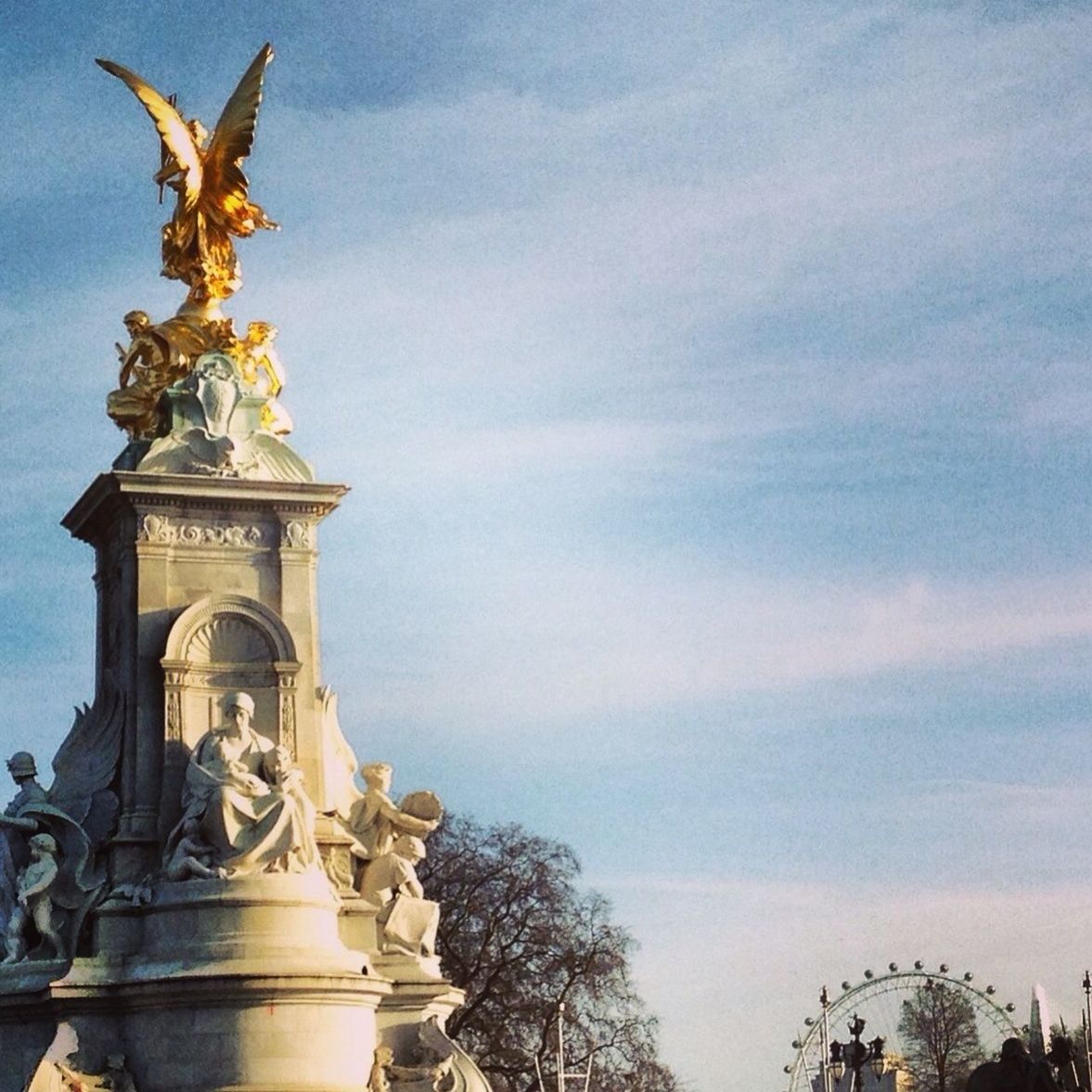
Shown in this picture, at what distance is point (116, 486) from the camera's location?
1028 inches

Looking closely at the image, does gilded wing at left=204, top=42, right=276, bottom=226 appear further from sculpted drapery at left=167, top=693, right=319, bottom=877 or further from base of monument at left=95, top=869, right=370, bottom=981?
base of monument at left=95, top=869, right=370, bottom=981

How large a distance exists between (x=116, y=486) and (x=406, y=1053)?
6.32 m

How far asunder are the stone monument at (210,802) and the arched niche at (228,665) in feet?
0.08

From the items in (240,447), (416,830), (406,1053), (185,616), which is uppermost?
(240,447)

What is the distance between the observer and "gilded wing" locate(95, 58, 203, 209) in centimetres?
2772

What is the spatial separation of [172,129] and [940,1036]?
35.0 m

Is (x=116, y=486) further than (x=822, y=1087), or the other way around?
(x=822, y=1087)

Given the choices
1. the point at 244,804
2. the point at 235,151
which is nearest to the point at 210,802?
the point at 244,804

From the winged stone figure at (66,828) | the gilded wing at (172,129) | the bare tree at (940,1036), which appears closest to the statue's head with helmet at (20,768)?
the winged stone figure at (66,828)

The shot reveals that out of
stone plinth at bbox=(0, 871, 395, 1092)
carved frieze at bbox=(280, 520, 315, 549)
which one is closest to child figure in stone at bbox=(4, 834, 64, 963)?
stone plinth at bbox=(0, 871, 395, 1092)

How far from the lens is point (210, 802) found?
80.3 ft

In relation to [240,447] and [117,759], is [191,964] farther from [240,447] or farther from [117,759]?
[240,447]

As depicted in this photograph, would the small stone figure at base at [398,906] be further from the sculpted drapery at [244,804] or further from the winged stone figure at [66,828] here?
the winged stone figure at [66,828]

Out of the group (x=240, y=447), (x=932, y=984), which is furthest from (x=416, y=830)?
(x=932, y=984)
